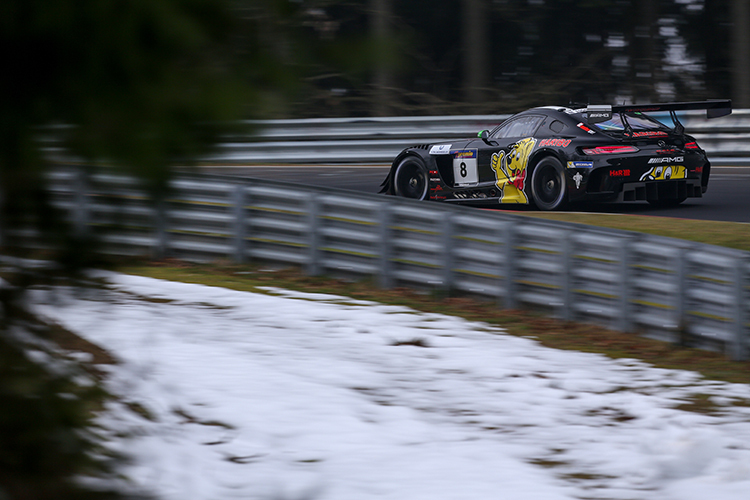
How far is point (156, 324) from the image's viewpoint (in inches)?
289

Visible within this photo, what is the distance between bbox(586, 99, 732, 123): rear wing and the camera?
10.7m

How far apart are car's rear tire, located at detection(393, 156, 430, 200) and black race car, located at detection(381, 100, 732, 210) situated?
359mm

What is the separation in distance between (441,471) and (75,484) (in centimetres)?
273

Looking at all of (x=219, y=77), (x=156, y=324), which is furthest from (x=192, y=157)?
(x=156, y=324)

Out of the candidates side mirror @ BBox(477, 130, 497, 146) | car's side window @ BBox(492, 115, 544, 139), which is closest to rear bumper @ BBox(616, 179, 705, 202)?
car's side window @ BBox(492, 115, 544, 139)

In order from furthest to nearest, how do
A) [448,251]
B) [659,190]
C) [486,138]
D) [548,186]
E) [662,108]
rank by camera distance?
[486,138] → [548,186] → [659,190] → [662,108] → [448,251]

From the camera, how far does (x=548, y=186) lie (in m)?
12.3

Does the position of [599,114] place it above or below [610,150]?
above

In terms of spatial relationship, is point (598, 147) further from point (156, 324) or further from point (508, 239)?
point (156, 324)

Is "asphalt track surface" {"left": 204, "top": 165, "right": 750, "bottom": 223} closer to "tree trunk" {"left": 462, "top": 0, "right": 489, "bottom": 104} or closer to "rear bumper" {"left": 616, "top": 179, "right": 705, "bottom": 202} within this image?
"rear bumper" {"left": 616, "top": 179, "right": 705, "bottom": 202}

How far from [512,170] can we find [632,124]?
5.28 feet

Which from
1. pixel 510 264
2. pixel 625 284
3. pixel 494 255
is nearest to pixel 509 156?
pixel 494 255

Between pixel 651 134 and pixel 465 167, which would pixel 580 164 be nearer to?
pixel 651 134

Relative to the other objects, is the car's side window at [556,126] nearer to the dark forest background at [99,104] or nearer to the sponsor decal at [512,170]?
the sponsor decal at [512,170]
